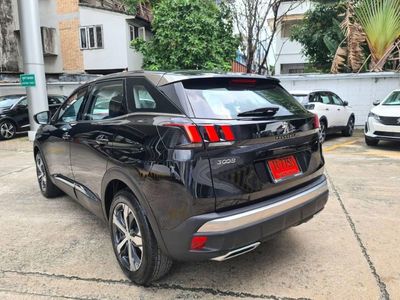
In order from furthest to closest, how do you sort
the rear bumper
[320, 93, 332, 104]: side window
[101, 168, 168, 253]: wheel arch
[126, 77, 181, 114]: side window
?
[320, 93, 332, 104]: side window → [126, 77, 181, 114]: side window → [101, 168, 168, 253]: wheel arch → the rear bumper

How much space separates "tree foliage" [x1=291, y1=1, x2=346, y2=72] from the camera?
17.1m

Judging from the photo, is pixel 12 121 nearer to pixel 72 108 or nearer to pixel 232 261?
pixel 72 108

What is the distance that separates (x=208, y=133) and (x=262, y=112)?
602mm

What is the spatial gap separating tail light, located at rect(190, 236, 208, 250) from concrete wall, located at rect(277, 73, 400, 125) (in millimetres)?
12693

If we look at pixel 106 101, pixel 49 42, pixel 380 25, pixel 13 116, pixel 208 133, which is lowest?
pixel 13 116

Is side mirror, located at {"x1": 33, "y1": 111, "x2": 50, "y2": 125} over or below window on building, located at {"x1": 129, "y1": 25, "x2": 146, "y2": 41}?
below

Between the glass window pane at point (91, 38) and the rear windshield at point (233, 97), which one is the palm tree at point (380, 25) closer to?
the rear windshield at point (233, 97)

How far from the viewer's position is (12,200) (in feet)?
17.3

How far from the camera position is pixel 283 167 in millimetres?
2840

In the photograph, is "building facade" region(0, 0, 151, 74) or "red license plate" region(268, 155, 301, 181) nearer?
"red license plate" region(268, 155, 301, 181)

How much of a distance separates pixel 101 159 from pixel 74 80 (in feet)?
56.6

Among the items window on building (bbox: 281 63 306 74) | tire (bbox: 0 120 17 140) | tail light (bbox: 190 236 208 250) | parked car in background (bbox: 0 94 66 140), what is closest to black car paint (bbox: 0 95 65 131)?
parked car in background (bbox: 0 94 66 140)

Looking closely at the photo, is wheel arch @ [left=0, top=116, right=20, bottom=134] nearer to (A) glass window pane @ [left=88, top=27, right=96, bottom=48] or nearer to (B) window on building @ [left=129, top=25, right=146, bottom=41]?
(A) glass window pane @ [left=88, top=27, right=96, bottom=48]

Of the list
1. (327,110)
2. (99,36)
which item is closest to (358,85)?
(327,110)
